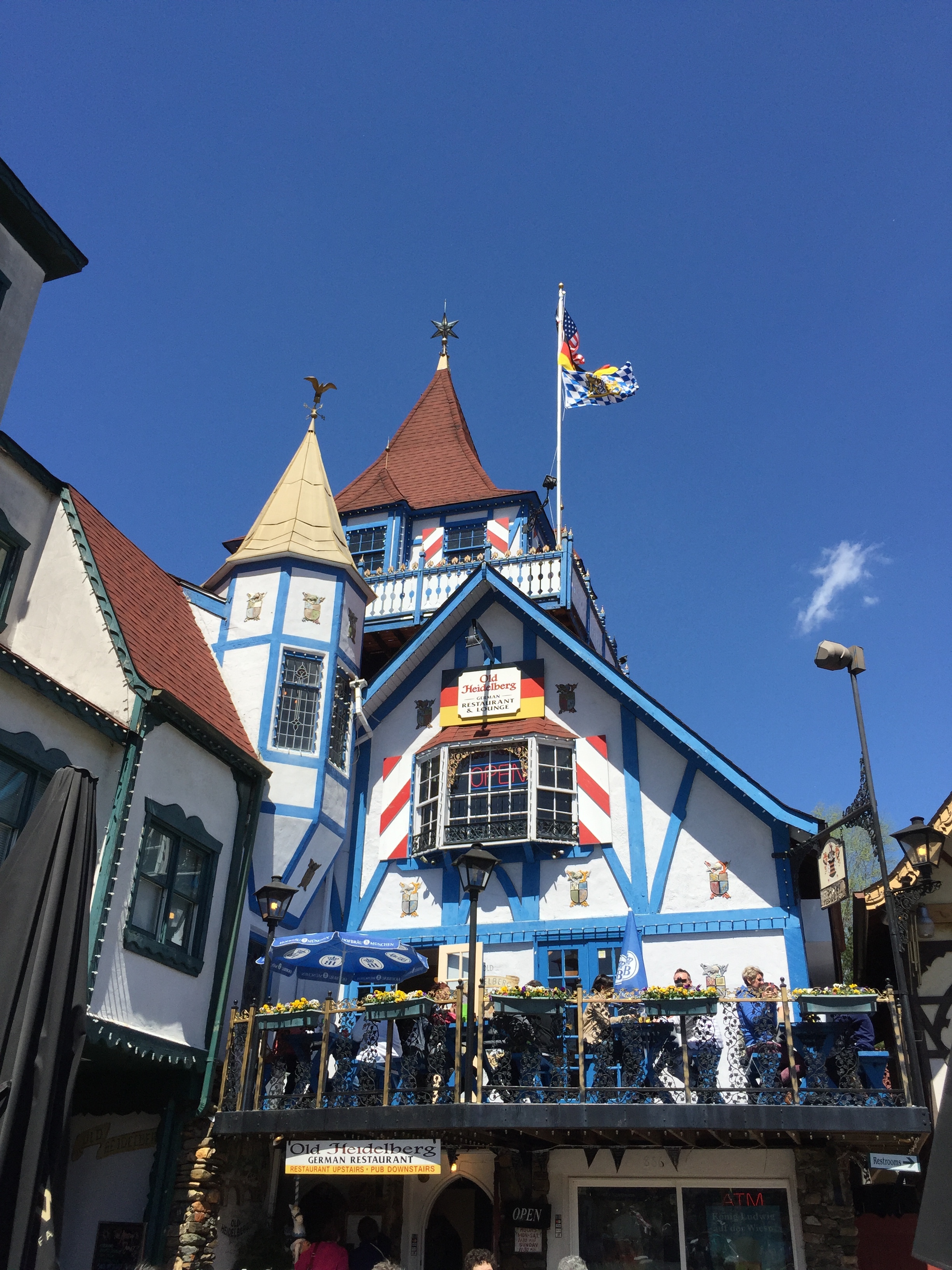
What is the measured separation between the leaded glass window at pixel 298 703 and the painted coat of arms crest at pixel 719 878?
5.97 meters

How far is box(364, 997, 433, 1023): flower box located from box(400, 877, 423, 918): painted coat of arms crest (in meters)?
4.49

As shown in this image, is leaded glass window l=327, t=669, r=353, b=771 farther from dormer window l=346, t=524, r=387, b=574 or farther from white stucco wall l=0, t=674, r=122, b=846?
dormer window l=346, t=524, r=387, b=574

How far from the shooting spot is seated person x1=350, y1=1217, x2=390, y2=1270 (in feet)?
37.6

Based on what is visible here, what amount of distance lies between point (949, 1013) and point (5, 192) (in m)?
15.0

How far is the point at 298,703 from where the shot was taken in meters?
15.9

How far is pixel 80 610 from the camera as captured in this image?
41.5 feet

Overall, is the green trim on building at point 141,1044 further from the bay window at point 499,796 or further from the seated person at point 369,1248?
the bay window at point 499,796

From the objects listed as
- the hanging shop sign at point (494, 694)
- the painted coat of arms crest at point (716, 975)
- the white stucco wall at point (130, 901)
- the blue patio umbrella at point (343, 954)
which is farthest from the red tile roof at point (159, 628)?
the painted coat of arms crest at point (716, 975)

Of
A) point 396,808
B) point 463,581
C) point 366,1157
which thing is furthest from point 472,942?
point 463,581

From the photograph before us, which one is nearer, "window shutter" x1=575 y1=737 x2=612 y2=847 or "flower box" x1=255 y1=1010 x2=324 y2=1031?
"flower box" x1=255 y1=1010 x2=324 y2=1031

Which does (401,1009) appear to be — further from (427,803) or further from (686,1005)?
(427,803)

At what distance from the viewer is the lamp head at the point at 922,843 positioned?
36.6 feet

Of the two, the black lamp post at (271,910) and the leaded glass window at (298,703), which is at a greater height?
the leaded glass window at (298,703)

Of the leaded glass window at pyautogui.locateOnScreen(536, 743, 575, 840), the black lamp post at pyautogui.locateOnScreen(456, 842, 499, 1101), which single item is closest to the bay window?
the leaded glass window at pyautogui.locateOnScreen(536, 743, 575, 840)
